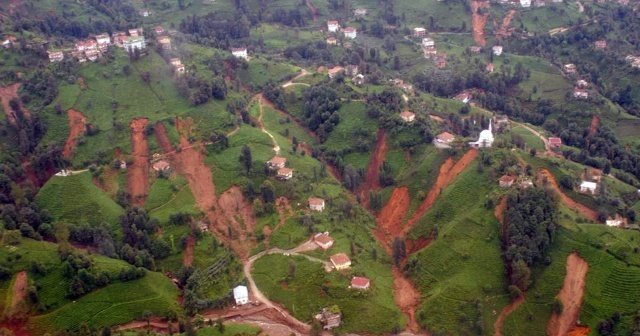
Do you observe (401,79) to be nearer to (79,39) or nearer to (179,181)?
(179,181)

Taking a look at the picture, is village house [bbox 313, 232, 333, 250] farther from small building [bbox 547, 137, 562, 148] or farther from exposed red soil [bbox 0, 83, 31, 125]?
exposed red soil [bbox 0, 83, 31, 125]

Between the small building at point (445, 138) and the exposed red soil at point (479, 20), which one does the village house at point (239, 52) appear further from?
the exposed red soil at point (479, 20)

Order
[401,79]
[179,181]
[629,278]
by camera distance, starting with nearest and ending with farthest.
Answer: [629,278] < [179,181] < [401,79]

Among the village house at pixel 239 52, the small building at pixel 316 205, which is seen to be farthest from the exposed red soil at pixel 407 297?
the village house at pixel 239 52

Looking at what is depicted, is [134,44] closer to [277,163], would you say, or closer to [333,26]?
[277,163]

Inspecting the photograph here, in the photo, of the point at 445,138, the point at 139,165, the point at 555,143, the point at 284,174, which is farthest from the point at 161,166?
the point at 555,143

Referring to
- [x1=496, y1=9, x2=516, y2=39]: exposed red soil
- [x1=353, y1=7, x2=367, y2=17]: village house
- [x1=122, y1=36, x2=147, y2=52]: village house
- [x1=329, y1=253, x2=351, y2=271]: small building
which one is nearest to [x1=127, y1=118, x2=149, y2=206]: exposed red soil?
[x1=122, y1=36, x2=147, y2=52]: village house

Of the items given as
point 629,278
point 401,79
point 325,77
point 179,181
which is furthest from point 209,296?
point 401,79
